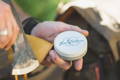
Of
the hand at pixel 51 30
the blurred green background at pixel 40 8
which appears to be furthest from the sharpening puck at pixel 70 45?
the blurred green background at pixel 40 8

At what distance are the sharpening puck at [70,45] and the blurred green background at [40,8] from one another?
30cm

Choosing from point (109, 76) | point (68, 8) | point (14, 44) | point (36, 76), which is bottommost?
point (109, 76)

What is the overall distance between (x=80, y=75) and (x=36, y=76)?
193mm

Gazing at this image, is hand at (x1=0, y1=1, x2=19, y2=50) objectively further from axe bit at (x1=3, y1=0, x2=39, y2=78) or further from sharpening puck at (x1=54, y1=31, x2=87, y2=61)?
sharpening puck at (x1=54, y1=31, x2=87, y2=61)

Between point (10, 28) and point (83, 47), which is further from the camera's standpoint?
point (83, 47)

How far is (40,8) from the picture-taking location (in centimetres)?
109

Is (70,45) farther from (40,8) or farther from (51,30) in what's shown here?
(40,8)

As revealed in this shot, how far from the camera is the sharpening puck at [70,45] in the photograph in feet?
2.53

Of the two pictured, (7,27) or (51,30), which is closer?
(7,27)

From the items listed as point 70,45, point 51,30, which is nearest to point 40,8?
point 51,30

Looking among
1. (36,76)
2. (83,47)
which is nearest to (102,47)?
(36,76)

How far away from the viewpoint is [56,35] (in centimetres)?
86

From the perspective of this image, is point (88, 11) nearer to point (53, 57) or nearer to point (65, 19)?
point (65, 19)

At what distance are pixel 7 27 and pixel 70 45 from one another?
0.19 metres
